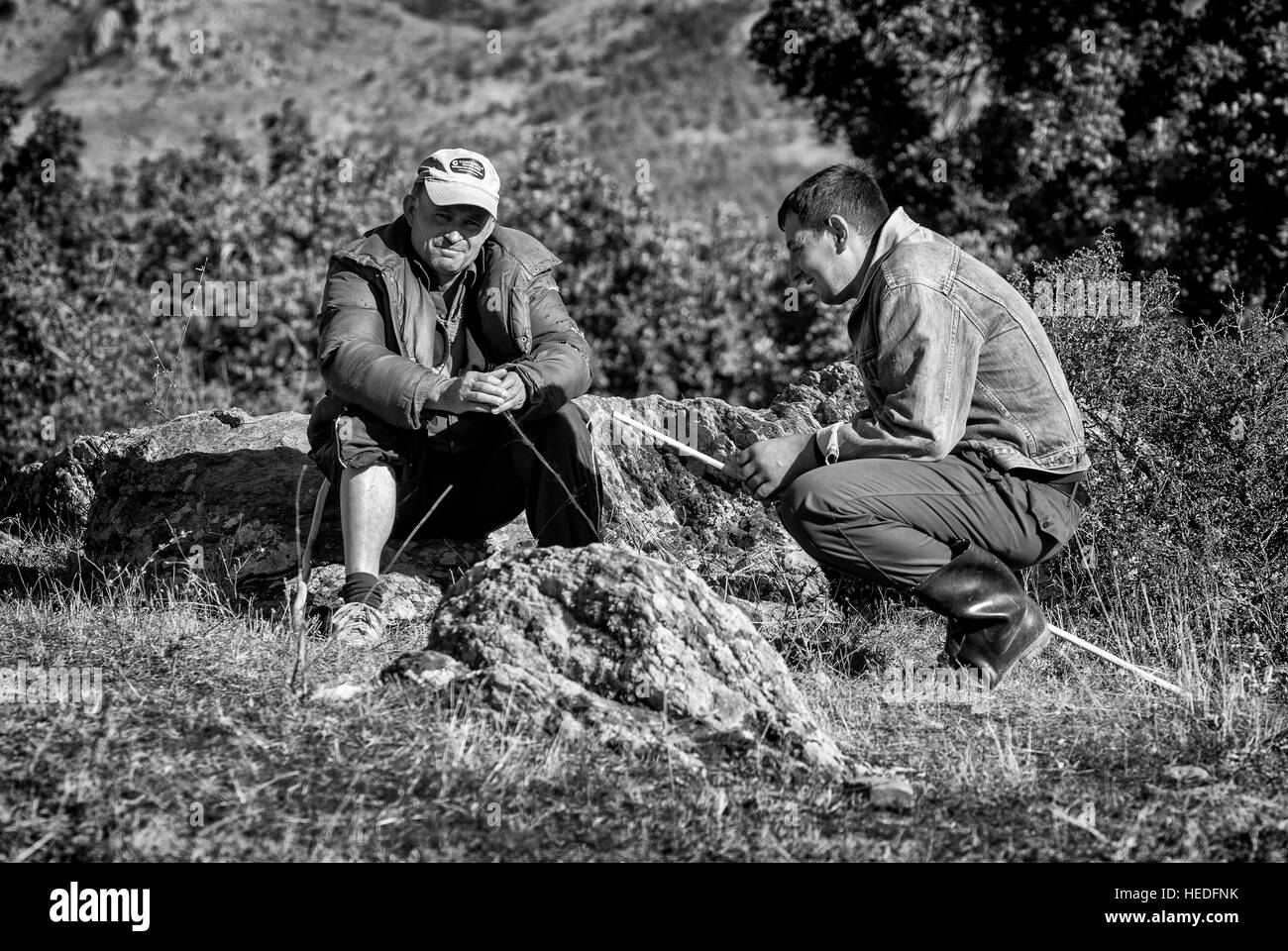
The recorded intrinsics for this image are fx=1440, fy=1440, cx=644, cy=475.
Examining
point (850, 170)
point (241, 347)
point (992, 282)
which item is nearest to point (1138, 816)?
point (992, 282)

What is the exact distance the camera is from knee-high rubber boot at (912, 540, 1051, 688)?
4406 mm

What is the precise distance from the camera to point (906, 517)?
4.45m

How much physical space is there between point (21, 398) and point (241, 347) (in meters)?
2.95

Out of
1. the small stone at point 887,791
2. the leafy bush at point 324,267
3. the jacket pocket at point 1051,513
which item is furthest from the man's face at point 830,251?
the leafy bush at point 324,267

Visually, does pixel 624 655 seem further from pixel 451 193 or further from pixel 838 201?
pixel 451 193

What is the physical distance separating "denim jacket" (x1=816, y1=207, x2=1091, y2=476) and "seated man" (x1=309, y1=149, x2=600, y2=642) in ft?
3.29

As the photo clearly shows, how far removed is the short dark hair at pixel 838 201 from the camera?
15.0ft

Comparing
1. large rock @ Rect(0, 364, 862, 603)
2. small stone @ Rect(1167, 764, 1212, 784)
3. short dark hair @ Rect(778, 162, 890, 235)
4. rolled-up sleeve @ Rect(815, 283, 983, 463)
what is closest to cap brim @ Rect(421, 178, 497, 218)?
short dark hair @ Rect(778, 162, 890, 235)

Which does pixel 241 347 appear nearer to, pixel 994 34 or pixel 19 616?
pixel 994 34

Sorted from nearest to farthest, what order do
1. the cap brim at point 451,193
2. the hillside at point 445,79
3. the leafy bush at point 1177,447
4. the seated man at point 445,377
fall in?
1. the seated man at point 445,377
2. the cap brim at point 451,193
3. the leafy bush at point 1177,447
4. the hillside at point 445,79

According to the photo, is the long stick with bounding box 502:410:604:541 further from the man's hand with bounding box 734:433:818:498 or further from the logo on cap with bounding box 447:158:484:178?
the logo on cap with bounding box 447:158:484:178

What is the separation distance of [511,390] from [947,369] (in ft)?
4.70

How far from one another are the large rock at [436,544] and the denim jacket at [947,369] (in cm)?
124

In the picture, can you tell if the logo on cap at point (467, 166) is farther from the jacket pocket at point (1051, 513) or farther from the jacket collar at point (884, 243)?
the jacket pocket at point (1051, 513)
